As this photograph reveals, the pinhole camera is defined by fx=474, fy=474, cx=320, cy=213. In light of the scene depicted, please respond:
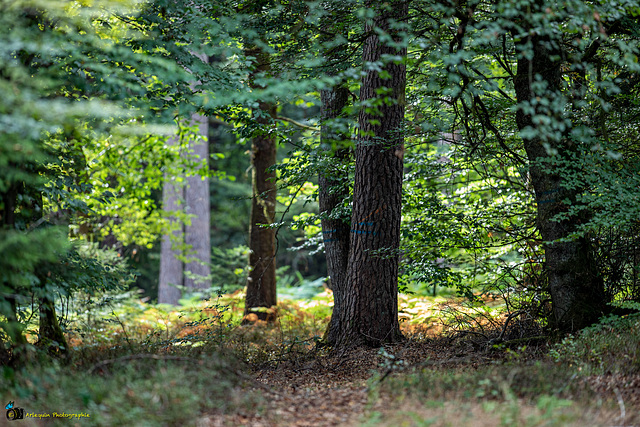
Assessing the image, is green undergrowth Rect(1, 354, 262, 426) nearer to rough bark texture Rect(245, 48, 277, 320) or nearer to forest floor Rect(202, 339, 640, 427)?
forest floor Rect(202, 339, 640, 427)

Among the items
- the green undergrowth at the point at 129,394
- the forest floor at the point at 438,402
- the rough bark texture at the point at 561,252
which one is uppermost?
the rough bark texture at the point at 561,252

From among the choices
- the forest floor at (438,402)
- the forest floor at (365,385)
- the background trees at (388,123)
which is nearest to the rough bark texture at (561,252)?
the background trees at (388,123)

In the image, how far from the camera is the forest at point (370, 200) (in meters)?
3.41

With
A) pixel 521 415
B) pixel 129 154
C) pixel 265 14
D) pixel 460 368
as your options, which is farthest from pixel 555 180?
pixel 129 154

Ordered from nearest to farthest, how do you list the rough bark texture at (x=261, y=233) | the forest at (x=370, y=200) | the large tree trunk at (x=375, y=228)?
the forest at (x=370, y=200)
the large tree trunk at (x=375, y=228)
the rough bark texture at (x=261, y=233)

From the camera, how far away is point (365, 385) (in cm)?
428

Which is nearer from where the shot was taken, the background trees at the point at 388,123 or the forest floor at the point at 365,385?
the forest floor at the point at 365,385

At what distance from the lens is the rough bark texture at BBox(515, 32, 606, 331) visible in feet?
17.6

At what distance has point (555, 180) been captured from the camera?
215 inches

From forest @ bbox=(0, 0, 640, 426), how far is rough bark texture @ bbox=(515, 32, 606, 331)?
2 cm

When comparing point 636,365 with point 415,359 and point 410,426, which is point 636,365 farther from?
point 410,426

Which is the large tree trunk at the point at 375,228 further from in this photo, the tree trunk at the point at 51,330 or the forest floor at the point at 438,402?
the tree trunk at the point at 51,330

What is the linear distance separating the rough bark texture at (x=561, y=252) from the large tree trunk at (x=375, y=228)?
1553 millimetres

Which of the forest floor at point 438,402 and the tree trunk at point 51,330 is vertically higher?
the tree trunk at point 51,330
